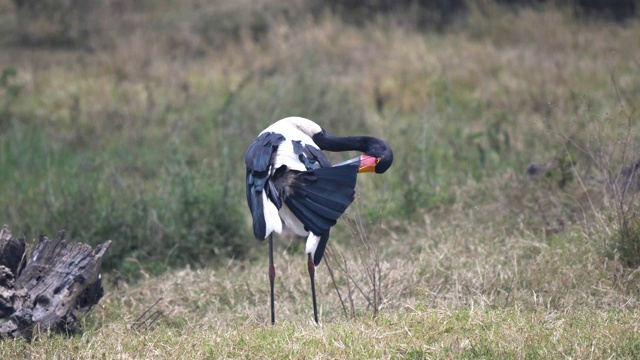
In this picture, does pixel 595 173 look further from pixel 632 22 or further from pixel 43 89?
pixel 43 89

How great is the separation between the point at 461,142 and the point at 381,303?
12.5 ft

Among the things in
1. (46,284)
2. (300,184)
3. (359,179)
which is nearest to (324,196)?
(300,184)

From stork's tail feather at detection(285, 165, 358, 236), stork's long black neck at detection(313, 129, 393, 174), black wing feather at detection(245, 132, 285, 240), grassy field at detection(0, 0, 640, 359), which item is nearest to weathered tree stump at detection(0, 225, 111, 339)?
grassy field at detection(0, 0, 640, 359)

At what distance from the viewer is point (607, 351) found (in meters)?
4.10

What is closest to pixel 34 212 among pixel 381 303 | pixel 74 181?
pixel 74 181

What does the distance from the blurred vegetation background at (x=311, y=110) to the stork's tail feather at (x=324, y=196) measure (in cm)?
87

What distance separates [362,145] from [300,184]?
2.45ft

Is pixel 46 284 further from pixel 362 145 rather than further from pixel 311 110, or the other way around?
pixel 311 110

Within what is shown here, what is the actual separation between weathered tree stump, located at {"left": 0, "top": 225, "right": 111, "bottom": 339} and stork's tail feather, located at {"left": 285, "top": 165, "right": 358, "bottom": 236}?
3.94 feet

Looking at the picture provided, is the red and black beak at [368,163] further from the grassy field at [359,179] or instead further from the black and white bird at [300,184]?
the grassy field at [359,179]

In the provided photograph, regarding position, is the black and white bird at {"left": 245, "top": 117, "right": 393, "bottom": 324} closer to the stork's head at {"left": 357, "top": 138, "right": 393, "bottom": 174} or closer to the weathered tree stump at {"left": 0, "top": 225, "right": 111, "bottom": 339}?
the stork's head at {"left": 357, "top": 138, "right": 393, "bottom": 174}

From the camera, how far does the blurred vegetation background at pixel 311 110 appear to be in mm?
6754

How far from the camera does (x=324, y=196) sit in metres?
4.61

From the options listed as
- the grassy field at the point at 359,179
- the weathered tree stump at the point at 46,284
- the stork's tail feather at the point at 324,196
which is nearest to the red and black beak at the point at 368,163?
the grassy field at the point at 359,179
